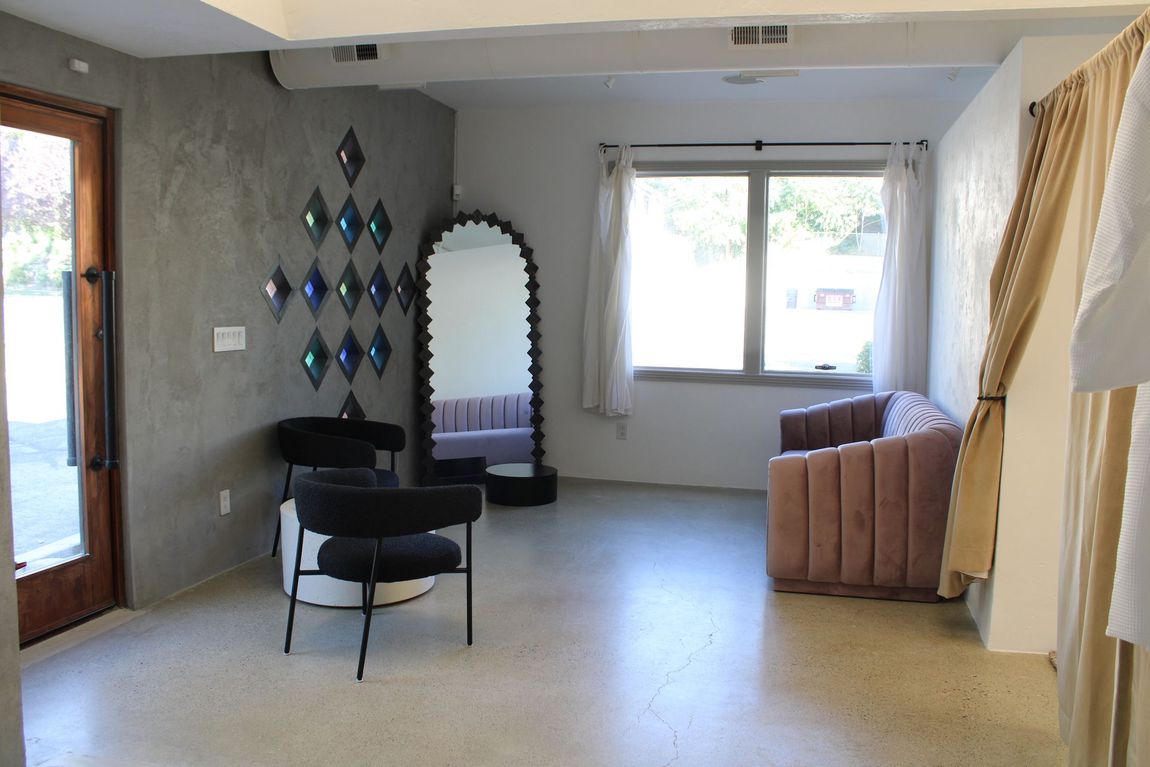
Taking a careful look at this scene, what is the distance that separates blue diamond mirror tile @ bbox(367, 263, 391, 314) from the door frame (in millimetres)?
1944

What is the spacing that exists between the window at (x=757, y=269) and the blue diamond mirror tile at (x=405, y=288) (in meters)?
1.61

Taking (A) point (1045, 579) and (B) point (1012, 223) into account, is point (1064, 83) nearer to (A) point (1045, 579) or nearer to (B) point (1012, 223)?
(B) point (1012, 223)

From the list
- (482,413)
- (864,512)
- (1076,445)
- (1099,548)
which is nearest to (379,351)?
(482,413)

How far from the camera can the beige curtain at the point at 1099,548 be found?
1.99 m

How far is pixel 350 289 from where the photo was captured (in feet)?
17.2

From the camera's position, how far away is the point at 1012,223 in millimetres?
3291

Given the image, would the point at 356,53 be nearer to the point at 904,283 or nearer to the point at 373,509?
the point at 373,509

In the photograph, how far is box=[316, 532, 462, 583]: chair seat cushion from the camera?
10.7 feet

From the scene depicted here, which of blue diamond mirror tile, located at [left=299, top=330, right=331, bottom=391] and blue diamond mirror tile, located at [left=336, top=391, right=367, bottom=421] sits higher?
blue diamond mirror tile, located at [left=299, top=330, right=331, bottom=391]

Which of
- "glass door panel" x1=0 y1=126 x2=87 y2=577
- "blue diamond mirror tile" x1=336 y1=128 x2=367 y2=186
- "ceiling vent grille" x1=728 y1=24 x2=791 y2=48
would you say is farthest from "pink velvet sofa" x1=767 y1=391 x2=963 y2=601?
"glass door panel" x1=0 y1=126 x2=87 y2=577

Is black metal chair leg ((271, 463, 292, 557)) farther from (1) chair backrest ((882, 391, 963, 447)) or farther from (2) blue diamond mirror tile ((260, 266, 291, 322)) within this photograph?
(1) chair backrest ((882, 391, 963, 447))

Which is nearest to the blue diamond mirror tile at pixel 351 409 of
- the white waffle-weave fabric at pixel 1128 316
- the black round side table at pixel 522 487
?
the black round side table at pixel 522 487

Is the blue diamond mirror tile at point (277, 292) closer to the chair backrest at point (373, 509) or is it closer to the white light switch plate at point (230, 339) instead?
the white light switch plate at point (230, 339)

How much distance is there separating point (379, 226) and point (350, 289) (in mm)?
554
